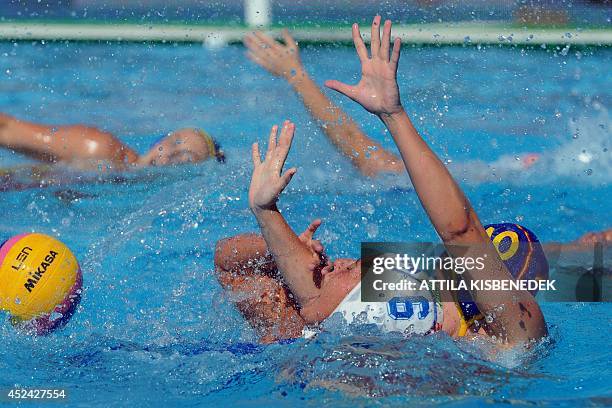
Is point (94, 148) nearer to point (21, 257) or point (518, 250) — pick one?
point (21, 257)

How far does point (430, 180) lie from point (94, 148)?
2.59m

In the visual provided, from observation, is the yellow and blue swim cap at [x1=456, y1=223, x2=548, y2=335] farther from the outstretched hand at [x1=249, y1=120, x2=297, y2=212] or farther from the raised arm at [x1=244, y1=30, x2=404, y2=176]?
the raised arm at [x1=244, y1=30, x2=404, y2=176]

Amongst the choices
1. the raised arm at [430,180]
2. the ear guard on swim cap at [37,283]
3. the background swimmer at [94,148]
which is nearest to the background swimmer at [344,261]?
the raised arm at [430,180]

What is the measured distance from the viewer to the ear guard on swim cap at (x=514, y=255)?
2.34 m

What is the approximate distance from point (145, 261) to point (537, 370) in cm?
173

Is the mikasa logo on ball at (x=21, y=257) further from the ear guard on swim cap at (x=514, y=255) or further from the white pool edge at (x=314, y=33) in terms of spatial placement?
the white pool edge at (x=314, y=33)

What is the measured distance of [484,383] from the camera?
228 centimetres

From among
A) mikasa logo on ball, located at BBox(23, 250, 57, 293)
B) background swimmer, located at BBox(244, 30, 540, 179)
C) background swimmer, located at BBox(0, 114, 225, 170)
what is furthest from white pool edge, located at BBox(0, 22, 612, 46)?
mikasa logo on ball, located at BBox(23, 250, 57, 293)

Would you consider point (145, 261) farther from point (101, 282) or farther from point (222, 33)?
point (222, 33)

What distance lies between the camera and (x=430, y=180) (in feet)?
6.68

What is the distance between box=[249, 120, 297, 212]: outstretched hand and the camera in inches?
86.9

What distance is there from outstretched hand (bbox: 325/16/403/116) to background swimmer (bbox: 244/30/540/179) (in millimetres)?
1498

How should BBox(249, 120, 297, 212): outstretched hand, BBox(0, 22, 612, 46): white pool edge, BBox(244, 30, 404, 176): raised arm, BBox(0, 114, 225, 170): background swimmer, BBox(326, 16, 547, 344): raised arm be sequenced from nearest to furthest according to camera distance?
BBox(326, 16, 547, 344): raised arm < BBox(249, 120, 297, 212): outstretched hand < BBox(244, 30, 404, 176): raised arm < BBox(0, 114, 225, 170): background swimmer < BBox(0, 22, 612, 46): white pool edge

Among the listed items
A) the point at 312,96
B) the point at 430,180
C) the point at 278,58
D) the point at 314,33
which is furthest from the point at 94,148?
the point at 430,180
